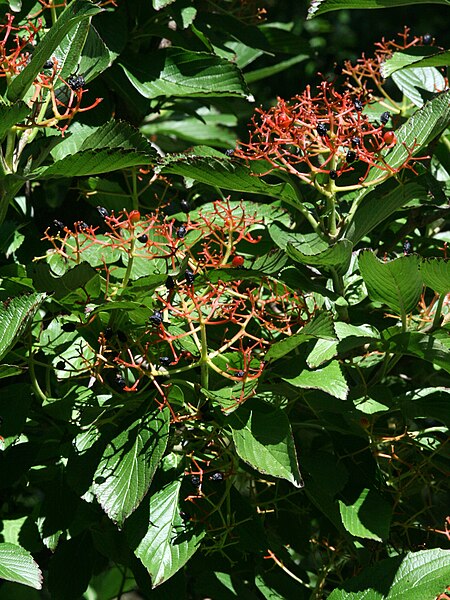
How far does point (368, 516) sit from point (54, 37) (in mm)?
666

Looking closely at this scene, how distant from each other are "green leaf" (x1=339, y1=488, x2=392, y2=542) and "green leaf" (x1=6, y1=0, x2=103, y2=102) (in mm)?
629

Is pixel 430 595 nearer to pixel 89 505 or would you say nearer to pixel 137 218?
pixel 89 505

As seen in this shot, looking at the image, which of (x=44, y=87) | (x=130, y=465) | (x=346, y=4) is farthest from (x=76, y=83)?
(x=130, y=465)

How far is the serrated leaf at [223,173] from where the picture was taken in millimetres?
1041

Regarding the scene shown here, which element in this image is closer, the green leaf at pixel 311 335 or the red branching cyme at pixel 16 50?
the green leaf at pixel 311 335

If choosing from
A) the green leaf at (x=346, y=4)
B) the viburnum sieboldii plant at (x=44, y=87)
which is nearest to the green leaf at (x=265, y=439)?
the viburnum sieboldii plant at (x=44, y=87)

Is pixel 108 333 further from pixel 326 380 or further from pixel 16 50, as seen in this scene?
pixel 16 50

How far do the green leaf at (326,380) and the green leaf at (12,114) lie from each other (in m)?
0.42

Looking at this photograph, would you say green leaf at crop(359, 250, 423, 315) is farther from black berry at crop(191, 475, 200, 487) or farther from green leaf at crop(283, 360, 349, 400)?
black berry at crop(191, 475, 200, 487)

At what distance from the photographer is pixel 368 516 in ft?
3.54

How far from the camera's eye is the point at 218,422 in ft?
3.44

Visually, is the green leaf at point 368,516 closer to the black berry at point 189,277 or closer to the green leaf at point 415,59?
the black berry at point 189,277

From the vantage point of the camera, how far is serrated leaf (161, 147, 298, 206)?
1.04 metres

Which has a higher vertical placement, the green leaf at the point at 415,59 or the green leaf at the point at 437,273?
the green leaf at the point at 415,59
